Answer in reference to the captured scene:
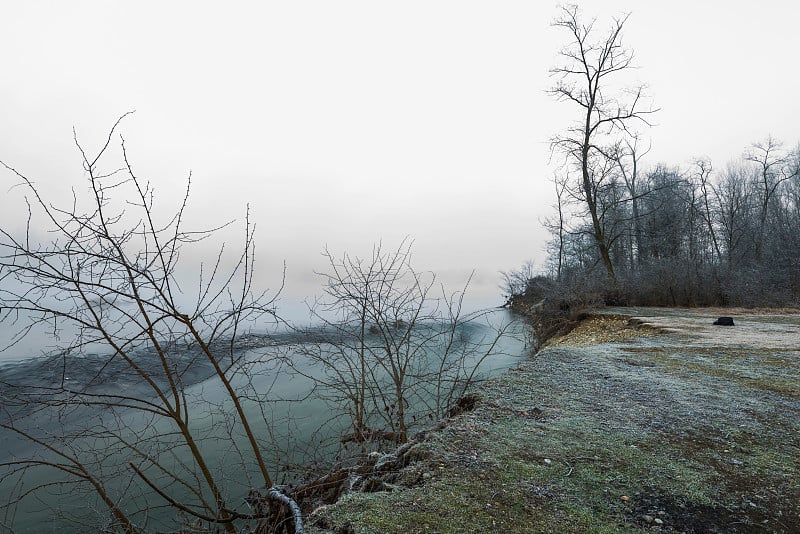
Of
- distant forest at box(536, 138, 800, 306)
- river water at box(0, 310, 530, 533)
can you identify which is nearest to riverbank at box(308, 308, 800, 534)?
river water at box(0, 310, 530, 533)

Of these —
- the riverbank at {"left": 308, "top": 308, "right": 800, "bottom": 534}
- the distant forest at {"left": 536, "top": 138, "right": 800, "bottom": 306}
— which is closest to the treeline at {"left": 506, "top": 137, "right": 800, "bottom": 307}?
the distant forest at {"left": 536, "top": 138, "right": 800, "bottom": 306}

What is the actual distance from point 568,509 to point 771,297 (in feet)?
60.2

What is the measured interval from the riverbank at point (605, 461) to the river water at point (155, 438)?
124 centimetres

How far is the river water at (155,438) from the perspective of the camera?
3.12 metres

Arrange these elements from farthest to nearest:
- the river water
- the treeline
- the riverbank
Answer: the treeline
the river water
the riverbank

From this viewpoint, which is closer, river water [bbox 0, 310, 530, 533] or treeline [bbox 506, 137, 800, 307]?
river water [bbox 0, 310, 530, 533]

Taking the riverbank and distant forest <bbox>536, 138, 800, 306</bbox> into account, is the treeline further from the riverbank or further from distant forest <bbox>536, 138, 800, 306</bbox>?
the riverbank

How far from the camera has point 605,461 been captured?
2383mm

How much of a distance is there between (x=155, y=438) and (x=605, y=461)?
353 cm

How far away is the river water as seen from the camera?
3119 millimetres

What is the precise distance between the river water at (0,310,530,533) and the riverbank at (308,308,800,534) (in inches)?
48.9

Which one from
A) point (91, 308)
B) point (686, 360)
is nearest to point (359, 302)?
point (91, 308)

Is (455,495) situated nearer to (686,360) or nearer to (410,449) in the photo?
(410,449)

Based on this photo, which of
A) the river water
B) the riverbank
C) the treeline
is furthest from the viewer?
the treeline
